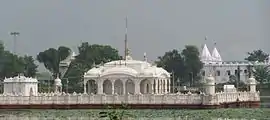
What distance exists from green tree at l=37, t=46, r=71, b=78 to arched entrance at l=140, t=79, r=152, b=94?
4212 cm

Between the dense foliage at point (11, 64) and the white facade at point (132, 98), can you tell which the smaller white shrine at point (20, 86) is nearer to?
the white facade at point (132, 98)

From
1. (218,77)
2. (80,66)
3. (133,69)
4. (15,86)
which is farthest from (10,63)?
(218,77)

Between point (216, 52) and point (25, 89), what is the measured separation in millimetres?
70438

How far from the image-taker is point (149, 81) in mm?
52750

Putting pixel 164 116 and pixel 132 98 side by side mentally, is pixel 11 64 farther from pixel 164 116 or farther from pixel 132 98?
pixel 164 116

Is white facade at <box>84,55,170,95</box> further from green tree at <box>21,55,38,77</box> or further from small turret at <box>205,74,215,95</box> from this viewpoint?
green tree at <box>21,55,38,77</box>

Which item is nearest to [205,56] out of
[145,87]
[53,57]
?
[53,57]

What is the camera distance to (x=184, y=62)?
311 feet

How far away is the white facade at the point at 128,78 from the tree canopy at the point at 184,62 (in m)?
38.4

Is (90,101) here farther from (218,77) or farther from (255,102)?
(218,77)

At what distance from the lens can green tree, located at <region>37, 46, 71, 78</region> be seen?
312 feet

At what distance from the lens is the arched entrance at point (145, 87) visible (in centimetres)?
5303

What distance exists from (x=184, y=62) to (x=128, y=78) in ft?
142

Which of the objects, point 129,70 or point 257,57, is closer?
point 129,70
